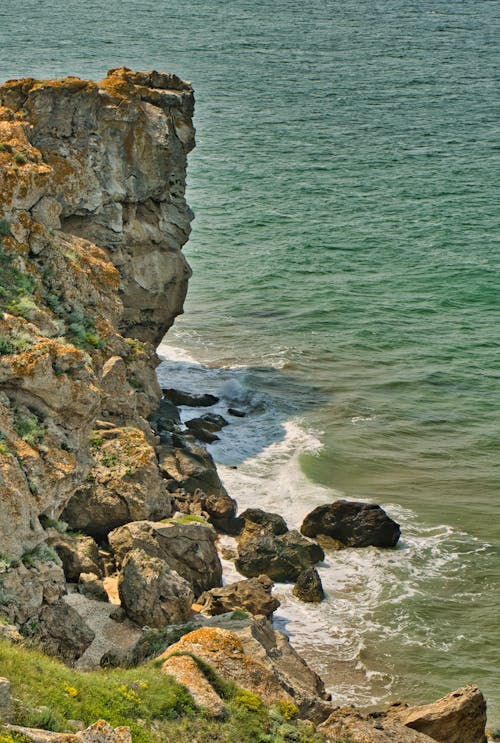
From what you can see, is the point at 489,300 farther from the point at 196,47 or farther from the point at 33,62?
the point at 196,47

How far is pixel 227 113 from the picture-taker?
8988 cm

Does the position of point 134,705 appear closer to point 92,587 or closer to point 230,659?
point 230,659

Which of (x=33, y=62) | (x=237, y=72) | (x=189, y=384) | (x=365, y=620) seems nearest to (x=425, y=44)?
(x=237, y=72)

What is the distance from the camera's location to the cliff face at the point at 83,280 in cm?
1856

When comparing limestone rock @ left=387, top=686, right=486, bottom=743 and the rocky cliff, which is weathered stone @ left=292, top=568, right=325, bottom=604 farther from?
limestone rock @ left=387, top=686, right=486, bottom=743

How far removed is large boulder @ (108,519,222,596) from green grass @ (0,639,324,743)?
643 centimetres

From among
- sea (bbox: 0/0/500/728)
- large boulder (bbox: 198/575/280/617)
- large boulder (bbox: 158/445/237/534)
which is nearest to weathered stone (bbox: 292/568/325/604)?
sea (bbox: 0/0/500/728)

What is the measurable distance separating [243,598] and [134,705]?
10.2 metres

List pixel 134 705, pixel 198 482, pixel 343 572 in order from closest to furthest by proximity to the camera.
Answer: pixel 134 705, pixel 343 572, pixel 198 482

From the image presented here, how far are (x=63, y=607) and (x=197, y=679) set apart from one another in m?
3.26

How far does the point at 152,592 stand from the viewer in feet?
69.7

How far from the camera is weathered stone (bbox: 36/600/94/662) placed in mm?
17438

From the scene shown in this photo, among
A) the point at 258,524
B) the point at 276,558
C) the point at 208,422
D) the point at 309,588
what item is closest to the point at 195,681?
the point at 309,588

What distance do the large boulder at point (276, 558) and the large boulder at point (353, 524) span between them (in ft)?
5.98
